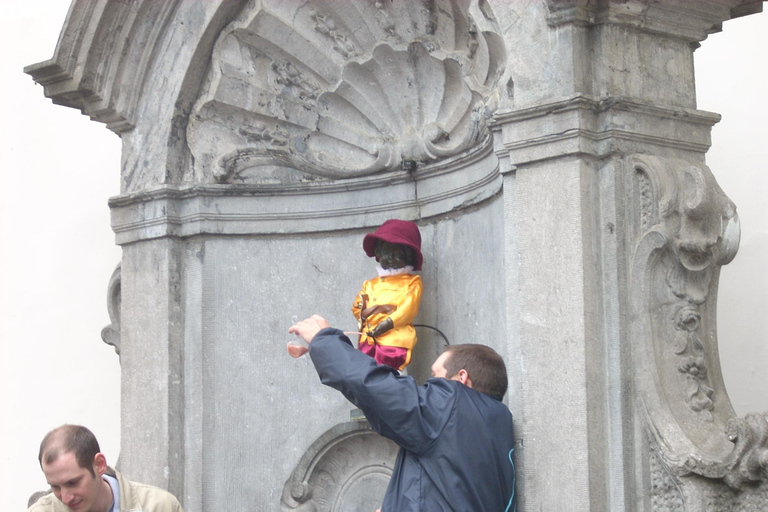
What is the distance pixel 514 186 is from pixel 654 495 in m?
0.99

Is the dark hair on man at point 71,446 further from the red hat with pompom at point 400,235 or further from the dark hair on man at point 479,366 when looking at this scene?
the red hat with pompom at point 400,235

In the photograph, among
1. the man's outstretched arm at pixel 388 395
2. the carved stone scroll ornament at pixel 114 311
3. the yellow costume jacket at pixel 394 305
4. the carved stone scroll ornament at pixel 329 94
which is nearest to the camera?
the man's outstretched arm at pixel 388 395

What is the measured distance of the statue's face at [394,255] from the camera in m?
4.45

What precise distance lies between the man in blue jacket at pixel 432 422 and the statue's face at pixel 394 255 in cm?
107

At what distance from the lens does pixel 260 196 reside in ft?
16.2

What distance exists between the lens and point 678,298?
3.51m

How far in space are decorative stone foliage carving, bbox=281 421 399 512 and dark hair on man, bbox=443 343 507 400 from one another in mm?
1269

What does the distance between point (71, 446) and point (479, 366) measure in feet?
3.78

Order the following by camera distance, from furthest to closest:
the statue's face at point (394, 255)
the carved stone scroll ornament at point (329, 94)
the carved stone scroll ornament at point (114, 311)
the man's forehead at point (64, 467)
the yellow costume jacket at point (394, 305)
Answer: the carved stone scroll ornament at point (114, 311), the carved stone scroll ornament at point (329, 94), the statue's face at point (394, 255), the yellow costume jacket at point (394, 305), the man's forehead at point (64, 467)

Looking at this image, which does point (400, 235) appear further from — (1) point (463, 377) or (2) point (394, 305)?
(1) point (463, 377)

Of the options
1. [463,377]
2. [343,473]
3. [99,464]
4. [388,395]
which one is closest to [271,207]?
[343,473]

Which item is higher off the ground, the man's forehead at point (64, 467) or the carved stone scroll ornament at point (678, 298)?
→ the carved stone scroll ornament at point (678, 298)

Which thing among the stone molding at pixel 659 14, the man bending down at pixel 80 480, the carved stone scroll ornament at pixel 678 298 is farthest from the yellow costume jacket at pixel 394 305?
the man bending down at pixel 80 480

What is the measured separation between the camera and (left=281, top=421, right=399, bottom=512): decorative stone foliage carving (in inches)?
184
